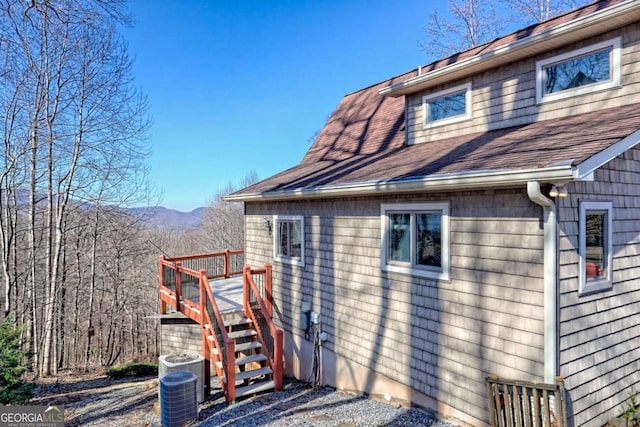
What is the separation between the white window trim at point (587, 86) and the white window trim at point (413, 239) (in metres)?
2.53

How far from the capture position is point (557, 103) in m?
5.49

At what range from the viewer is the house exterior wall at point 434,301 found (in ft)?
13.2

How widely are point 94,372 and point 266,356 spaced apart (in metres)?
8.55

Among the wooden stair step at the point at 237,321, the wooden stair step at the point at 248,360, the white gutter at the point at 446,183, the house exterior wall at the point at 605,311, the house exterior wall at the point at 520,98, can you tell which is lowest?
the wooden stair step at the point at 248,360

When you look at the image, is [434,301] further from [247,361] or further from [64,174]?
[64,174]

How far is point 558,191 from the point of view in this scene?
142 inches

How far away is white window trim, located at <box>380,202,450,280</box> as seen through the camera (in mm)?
4773

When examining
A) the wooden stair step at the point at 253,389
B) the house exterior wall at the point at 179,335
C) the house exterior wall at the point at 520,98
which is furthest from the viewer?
the house exterior wall at the point at 179,335

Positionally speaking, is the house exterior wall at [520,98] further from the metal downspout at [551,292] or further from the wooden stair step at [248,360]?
the wooden stair step at [248,360]

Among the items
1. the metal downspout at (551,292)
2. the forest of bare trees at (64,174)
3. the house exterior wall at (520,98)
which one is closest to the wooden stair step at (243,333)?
the house exterior wall at (520,98)

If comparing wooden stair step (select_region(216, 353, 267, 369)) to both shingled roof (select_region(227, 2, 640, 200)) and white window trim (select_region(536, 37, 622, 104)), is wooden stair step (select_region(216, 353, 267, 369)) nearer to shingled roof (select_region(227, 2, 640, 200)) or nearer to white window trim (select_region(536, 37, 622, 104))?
shingled roof (select_region(227, 2, 640, 200))

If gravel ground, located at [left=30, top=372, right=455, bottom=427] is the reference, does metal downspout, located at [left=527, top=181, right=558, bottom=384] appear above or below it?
above

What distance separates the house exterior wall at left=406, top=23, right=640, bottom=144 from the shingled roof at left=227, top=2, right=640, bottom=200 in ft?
0.58

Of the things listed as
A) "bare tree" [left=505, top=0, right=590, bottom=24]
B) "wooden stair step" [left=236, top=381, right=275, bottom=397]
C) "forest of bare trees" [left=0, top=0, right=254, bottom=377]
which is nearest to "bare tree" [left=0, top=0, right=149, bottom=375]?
"forest of bare trees" [left=0, top=0, right=254, bottom=377]
